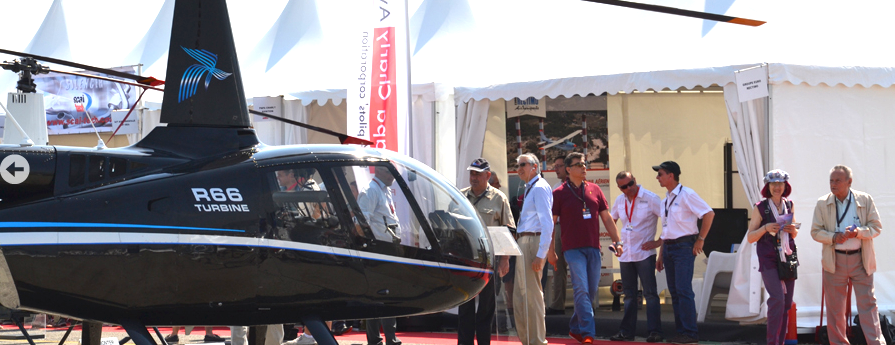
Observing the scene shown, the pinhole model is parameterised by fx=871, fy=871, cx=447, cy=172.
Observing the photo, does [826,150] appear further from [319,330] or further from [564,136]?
[319,330]

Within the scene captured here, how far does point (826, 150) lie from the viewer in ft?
28.7

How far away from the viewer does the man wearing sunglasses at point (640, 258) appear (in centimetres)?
848

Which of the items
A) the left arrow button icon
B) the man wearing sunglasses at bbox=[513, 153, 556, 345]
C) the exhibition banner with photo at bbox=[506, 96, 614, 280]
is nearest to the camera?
the left arrow button icon

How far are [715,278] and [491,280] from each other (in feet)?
10.7

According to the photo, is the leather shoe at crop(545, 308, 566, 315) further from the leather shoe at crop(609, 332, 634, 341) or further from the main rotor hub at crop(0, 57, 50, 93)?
the main rotor hub at crop(0, 57, 50, 93)

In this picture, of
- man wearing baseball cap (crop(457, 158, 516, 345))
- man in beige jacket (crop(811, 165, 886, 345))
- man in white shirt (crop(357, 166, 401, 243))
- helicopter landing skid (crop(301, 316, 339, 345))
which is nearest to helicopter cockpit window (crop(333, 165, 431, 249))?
man in white shirt (crop(357, 166, 401, 243))

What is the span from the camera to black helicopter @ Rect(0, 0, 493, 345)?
4.90 meters

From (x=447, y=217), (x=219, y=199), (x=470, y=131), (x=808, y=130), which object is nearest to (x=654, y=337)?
(x=808, y=130)

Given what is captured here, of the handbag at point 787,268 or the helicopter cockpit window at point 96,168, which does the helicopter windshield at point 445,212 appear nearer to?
the helicopter cockpit window at point 96,168

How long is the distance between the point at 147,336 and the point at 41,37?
13.2 m

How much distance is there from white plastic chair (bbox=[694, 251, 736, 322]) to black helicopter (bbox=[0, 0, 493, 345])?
4.50 m

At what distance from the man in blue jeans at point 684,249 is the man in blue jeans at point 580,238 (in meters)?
0.60

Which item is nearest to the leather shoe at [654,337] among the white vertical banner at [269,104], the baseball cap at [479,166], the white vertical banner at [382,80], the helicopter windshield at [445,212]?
the baseball cap at [479,166]

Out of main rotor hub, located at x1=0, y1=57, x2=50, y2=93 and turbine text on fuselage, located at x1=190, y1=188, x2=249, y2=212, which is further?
main rotor hub, located at x1=0, y1=57, x2=50, y2=93
